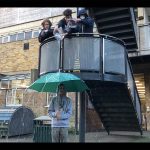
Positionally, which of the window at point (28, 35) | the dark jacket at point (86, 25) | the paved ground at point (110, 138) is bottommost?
the paved ground at point (110, 138)

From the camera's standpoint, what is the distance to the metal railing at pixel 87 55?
771 centimetres

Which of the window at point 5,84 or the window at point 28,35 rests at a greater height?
the window at point 28,35

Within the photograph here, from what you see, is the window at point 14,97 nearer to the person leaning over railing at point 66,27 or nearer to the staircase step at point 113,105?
the staircase step at point 113,105

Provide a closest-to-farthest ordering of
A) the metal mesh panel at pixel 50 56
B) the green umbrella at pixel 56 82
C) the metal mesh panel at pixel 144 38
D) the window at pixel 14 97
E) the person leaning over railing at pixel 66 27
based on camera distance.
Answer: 1. the green umbrella at pixel 56 82
2. the person leaning over railing at pixel 66 27
3. the metal mesh panel at pixel 50 56
4. the metal mesh panel at pixel 144 38
5. the window at pixel 14 97

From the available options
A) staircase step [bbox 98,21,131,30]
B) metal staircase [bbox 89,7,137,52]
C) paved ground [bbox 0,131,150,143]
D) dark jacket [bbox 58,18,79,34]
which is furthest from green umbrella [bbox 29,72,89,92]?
staircase step [bbox 98,21,131,30]

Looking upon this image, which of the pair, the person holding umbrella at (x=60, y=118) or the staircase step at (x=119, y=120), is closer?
the person holding umbrella at (x=60, y=118)

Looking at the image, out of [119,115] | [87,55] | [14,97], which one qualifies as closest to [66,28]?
[87,55]

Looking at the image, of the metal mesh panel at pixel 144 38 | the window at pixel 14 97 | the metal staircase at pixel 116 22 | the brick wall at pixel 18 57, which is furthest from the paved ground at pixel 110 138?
the brick wall at pixel 18 57

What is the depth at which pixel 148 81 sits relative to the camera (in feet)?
51.1

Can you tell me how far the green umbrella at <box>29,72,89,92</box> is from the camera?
6.25m

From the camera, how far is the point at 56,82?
627 centimetres
